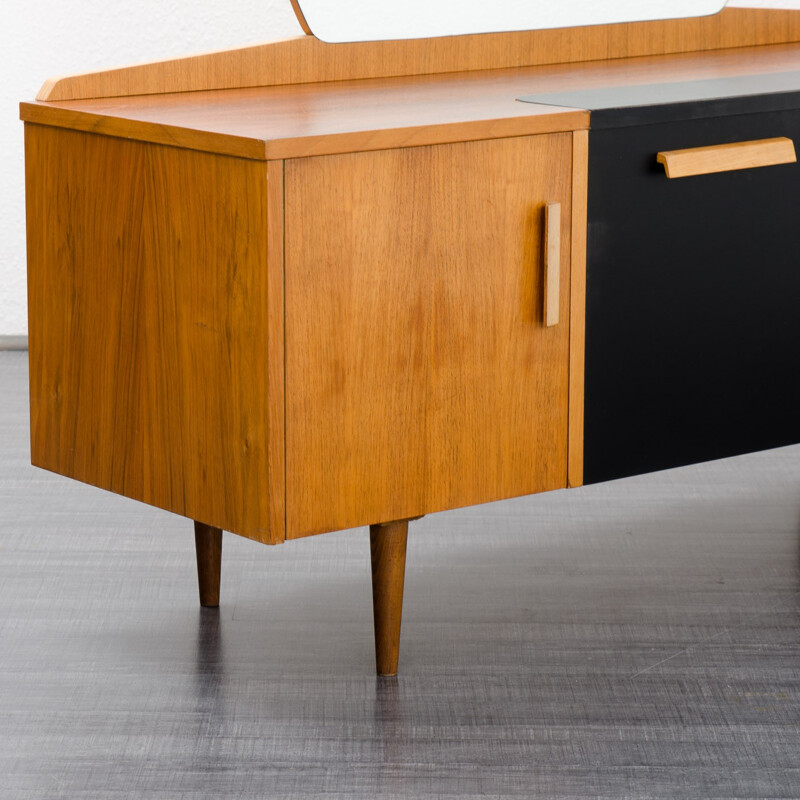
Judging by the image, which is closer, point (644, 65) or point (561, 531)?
point (644, 65)

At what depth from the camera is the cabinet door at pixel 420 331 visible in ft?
4.73

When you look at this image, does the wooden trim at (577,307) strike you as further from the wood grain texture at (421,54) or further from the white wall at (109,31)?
the white wall at (109,31)

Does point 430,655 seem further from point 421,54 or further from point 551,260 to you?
point 421,54

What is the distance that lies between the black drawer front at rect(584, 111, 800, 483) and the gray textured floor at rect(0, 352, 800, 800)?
25 centimetres

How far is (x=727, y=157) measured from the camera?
5.49ft

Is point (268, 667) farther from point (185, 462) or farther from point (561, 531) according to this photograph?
point (561, 531)

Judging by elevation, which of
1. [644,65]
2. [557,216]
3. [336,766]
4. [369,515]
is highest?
[644,65]

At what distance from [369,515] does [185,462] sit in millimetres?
194

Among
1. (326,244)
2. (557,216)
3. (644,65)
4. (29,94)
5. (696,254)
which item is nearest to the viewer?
(326,244)

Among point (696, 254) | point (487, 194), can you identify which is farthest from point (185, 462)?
point (696, 254)

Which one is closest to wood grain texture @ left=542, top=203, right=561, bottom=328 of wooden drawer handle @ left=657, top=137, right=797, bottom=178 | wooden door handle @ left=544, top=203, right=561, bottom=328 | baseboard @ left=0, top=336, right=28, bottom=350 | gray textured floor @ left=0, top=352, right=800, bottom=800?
wooden door handle @ left=544, top=203, right=561, bottom=328

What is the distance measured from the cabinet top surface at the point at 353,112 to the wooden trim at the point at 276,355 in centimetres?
4

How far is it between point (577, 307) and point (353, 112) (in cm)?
32

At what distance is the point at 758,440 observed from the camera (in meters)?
1.81
